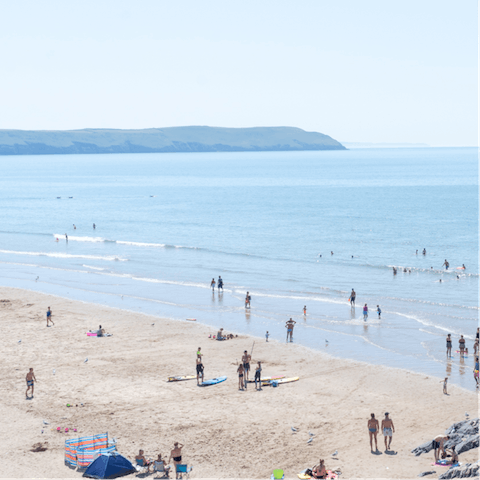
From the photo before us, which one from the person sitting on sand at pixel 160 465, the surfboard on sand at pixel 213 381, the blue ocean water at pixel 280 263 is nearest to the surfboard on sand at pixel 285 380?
the surfboard on sand at pixel 213 381

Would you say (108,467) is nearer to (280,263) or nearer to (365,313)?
(365,313)

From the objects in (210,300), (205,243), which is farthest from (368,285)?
(205,243)

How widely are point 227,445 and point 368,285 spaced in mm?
30028

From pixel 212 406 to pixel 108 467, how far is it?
5.88 meters

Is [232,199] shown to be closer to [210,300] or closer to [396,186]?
[396,186]

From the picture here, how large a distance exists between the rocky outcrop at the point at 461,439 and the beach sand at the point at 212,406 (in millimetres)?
291

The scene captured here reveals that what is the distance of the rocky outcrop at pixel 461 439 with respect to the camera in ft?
54.3

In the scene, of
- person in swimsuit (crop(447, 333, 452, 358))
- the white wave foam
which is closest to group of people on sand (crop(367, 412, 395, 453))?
person in swimsuit (crop(447, 333, 452, 358))

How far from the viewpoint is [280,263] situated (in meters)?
56.0

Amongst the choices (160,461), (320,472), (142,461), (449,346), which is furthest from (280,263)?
(320,472)

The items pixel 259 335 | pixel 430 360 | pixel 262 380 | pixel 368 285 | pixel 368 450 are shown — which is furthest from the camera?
pixel 368 285

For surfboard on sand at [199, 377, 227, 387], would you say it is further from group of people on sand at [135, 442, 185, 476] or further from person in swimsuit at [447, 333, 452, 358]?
person in swimsuit at [447, 333, 452, 358]

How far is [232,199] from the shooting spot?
4943 inches

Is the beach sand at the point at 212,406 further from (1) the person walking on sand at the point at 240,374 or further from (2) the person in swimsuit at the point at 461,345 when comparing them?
(2) the person in swimsuit at the point at 461,345
